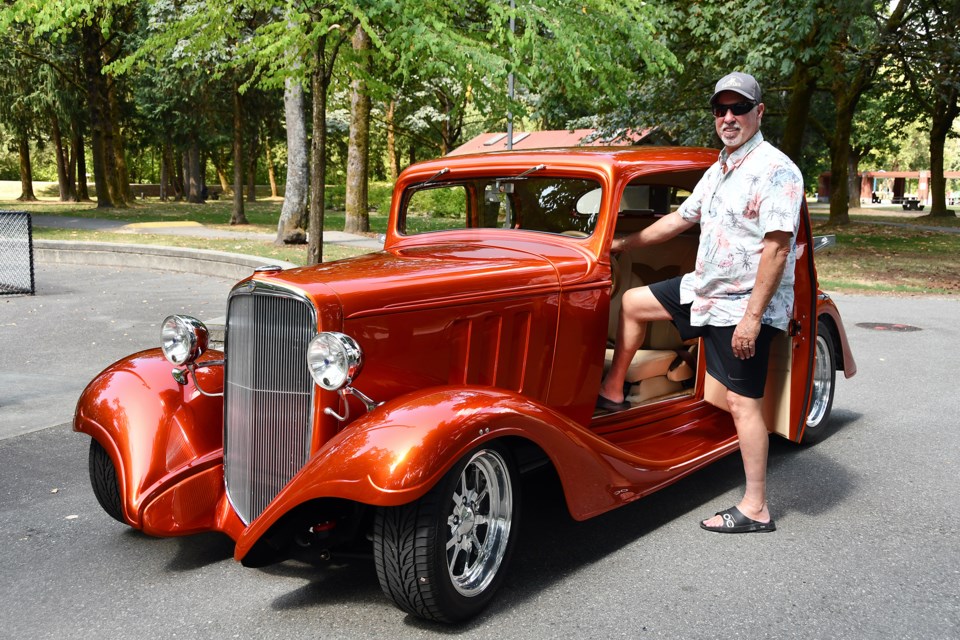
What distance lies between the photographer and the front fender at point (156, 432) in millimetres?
3721

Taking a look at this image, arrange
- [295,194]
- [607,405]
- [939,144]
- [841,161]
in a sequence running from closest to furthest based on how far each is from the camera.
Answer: [607,405]
[295,194]
[841,161]
[939,144]

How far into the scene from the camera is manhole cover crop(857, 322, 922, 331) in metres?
Answer: 10.0

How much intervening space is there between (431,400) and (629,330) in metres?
1.54

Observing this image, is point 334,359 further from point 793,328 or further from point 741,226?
point 793,328

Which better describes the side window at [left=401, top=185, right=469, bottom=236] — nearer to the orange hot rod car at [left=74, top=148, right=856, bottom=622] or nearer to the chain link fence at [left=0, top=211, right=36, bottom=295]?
the orange hot rod car at [left=74, top=148, right=856, bottom=622]

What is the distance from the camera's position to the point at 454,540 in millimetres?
3295

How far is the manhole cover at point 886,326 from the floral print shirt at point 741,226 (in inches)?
260

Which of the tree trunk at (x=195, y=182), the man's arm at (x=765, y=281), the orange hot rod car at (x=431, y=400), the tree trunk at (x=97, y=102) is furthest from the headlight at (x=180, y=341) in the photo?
the tree trunk at (x=195, y=182)

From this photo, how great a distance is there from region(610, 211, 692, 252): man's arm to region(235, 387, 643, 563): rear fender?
122 centimetres

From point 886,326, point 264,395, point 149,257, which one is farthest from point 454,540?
point 149,257

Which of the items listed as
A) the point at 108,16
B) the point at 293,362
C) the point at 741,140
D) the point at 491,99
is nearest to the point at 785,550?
the point at 741,140

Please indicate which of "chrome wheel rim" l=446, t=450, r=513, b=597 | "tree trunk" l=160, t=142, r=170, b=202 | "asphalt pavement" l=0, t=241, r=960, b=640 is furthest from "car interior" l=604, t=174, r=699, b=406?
"tree trunk" l=160, t=142, r=170, b=202

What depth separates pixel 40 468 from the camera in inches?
200

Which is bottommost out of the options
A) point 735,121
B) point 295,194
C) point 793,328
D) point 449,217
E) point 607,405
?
point 607,405
